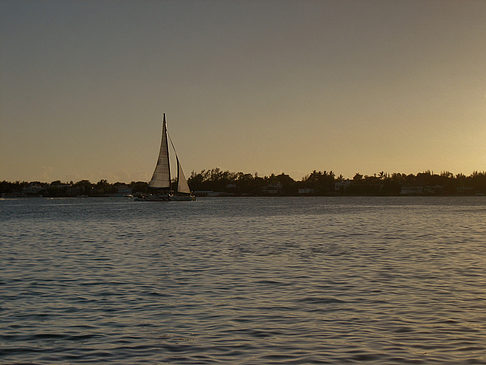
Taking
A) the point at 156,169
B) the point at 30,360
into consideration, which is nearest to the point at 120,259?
the point at 30,360

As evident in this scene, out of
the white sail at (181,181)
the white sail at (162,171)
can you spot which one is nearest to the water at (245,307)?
the white sail at (162,171)

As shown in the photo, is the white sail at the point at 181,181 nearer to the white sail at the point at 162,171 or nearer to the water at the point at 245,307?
the white sail at the point at 162,171

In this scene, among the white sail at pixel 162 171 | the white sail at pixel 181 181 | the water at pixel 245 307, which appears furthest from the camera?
the white sail at pixel 181 181

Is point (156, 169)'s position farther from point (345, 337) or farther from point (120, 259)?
point (345, 337)

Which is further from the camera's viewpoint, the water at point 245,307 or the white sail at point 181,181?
the white sail at point 181,181

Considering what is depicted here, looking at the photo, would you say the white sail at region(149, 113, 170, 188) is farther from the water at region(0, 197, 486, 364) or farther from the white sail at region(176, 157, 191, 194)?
the water at region(0, 197, 486, 364)

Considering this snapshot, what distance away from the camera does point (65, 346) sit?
49.4 ft

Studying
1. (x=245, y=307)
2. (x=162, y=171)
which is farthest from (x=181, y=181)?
(x=245, y=307)

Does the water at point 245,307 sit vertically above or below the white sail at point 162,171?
below

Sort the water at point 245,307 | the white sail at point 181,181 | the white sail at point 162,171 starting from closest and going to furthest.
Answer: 1. the water at point 245,307
2. the white sail at point 162,171
3. the white sail at point 181,181

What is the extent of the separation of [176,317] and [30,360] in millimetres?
5245

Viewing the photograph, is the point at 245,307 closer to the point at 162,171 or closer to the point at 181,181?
the point at 162,171

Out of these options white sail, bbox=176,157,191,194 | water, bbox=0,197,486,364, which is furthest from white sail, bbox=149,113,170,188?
water, bbox=0,197,486,364

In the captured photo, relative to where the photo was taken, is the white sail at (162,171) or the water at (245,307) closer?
the water at (245,307)
